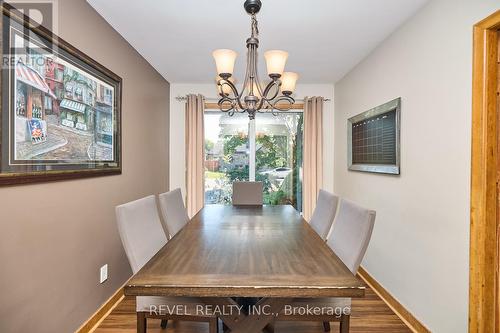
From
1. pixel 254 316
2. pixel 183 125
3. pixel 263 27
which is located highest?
pixel 263 27

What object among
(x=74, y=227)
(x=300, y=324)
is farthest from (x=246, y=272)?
(x=74, y=227)

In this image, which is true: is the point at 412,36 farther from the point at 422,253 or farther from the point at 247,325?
the point at 247,325

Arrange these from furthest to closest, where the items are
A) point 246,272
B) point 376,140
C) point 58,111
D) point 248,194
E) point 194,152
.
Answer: point 194,152, point 248,194, point 376,140, point 58,111, point 246,272

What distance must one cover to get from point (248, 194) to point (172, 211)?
1.21 meters

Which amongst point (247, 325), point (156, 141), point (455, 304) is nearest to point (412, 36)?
point (455, 304)

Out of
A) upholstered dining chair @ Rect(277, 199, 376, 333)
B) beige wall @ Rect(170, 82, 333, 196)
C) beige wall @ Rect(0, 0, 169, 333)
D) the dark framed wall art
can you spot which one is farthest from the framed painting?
the dark framed wall art

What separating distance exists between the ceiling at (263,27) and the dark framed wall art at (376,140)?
0.69m

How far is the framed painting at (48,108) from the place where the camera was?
1.45 metres

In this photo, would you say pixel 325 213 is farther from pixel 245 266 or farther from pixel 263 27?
pixel 263 27

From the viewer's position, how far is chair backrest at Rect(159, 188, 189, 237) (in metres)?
2.32

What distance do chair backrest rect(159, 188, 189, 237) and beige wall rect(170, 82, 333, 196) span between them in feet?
5.29

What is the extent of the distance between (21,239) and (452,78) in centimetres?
277

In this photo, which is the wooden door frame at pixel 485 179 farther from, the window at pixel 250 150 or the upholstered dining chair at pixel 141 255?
the window at pixel 250 150

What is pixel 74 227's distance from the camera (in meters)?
2.01
